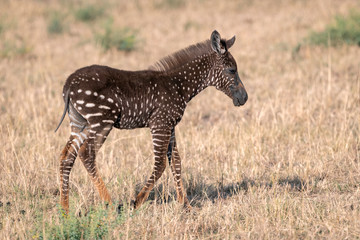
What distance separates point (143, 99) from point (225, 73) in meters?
1.28

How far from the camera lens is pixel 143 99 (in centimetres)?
689

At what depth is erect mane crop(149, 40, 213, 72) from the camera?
7.34m

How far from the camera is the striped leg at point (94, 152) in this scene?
21.6 feet

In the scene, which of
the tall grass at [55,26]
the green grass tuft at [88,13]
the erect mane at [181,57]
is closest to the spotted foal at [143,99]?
the erect mane at [181,57]

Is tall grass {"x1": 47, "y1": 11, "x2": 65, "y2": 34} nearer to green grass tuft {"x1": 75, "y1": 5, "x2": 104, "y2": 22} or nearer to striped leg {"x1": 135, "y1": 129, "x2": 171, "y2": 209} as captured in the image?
green grass tuft {"x1": 75, "y1": 5, "x2": 104, "y2": 22}

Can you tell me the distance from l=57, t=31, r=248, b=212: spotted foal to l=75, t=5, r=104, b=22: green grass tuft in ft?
47.6

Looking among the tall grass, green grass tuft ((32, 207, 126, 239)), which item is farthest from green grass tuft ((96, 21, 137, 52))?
green grass tuft ((32, 207, 126, 239))

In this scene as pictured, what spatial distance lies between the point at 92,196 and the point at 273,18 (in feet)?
47.0

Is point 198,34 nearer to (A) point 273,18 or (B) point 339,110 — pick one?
(A) point 273,18


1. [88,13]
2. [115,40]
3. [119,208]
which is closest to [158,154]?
[119,208]

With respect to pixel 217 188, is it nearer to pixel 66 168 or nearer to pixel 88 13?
pixel 66 168

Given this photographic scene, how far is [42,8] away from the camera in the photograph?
2153 cm

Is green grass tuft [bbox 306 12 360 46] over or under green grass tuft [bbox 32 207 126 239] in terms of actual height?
over

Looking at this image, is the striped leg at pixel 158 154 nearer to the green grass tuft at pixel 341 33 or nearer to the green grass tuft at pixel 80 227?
the green grass tuft at pixel 80 227
